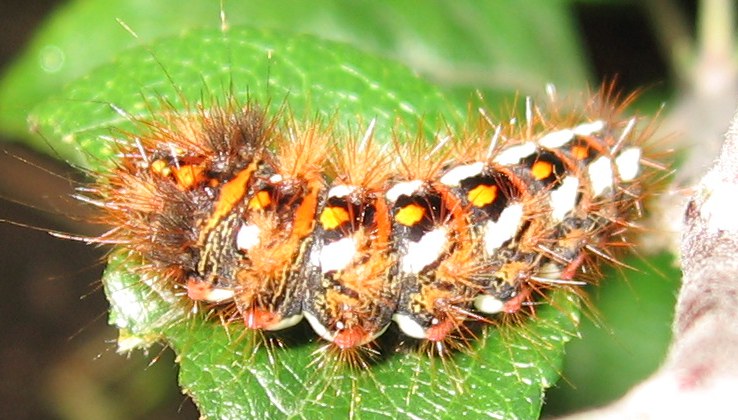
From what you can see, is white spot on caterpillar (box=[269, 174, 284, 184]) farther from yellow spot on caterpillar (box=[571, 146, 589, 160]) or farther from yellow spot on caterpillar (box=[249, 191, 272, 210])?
yellow spot on caterpillar (box=[571, 146, 589, 160])

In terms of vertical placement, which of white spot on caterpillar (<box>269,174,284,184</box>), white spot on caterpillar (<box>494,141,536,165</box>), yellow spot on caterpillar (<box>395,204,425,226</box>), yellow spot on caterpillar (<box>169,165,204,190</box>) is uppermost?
yellow spot on caterpillar (<box>169,165,204,190</box>)

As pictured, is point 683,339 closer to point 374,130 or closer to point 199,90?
point 374,130

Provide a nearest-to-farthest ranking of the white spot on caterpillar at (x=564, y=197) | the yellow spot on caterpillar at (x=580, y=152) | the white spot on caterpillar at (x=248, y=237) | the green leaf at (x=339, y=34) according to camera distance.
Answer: the white spot on caterpillar at (x=248, y=237) < the white spot on caterpillar at (x=564, y=197) < the yellow spot on caterpillar at (x=580, y=152) < the green leaf at (x=339, y=34)

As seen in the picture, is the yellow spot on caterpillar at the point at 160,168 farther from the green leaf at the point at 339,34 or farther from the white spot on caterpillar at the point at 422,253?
the green leaf at the point at 339,34

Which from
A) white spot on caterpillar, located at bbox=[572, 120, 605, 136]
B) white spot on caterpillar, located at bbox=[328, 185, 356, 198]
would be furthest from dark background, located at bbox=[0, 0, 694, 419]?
white spot on caterpillar, located at bbox=[328, 185, 356, 198]

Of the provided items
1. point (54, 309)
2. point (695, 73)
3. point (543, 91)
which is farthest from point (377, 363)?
point (54, 309)

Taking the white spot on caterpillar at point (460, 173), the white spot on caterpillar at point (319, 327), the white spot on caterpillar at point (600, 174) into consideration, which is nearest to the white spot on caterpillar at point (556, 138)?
the white spot on caterpillar at point (600, 174)
